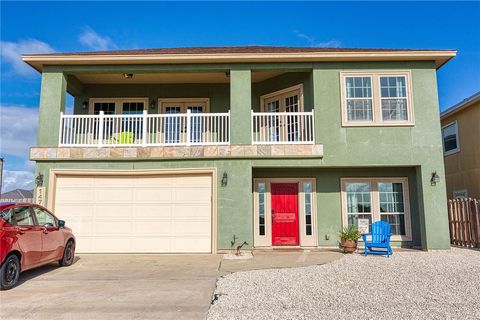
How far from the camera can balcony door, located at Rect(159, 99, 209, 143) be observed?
39.9ft

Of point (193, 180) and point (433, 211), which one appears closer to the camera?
point (433, 211)

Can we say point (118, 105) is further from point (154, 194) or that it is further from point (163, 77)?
point (154, 194)

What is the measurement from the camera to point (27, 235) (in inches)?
264

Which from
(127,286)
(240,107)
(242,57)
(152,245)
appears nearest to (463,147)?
(240,107)

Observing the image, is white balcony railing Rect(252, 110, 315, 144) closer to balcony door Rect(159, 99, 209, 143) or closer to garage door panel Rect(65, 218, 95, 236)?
balcony door Rect(159, 99, 209, 143)

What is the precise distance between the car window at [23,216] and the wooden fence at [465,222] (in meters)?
12.4

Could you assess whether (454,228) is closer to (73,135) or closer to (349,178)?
(349,178)

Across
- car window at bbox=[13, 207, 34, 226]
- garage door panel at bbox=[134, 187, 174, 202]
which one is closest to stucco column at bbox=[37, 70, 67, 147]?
garage door panel at bbox=[134, 187, 174, 202]

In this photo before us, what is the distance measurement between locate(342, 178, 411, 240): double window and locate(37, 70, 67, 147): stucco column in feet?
30.4

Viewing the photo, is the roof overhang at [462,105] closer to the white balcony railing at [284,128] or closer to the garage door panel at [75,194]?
the white balcony railing at [284,128]

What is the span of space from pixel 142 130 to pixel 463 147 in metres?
13.2

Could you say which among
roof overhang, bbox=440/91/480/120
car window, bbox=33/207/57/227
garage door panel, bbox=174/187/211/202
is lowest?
car window, bbox=33/207/57/227

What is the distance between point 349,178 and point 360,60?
12.4 ft

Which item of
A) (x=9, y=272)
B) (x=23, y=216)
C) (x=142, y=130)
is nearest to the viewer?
(x=9, y=272)
